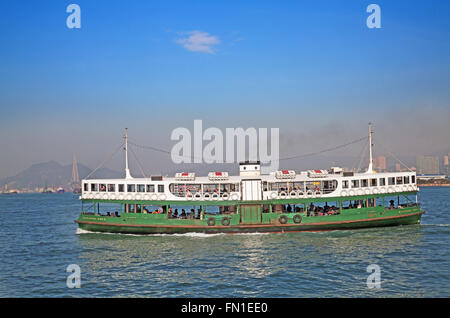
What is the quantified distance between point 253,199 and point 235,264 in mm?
10408

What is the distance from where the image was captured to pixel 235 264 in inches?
952

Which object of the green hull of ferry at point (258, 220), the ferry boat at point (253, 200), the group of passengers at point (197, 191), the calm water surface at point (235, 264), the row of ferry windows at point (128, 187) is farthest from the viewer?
the row of ferry windows at point (128, 187)

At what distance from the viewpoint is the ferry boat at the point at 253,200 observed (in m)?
33.6

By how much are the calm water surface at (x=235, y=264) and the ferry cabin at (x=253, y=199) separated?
105cm

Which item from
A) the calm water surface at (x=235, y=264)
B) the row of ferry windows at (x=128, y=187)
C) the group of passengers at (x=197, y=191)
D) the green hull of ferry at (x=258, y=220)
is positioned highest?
the row of ferry windows at (x=128, y=187)

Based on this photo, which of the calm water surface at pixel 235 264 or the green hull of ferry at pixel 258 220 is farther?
the green hull of ferry at pixel 258 220

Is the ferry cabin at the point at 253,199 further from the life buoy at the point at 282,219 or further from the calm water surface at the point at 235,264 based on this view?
the calm water surface at the point at 235,264

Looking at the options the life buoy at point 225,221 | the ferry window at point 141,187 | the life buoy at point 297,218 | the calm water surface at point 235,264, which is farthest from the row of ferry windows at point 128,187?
the life buoy at point 297,218

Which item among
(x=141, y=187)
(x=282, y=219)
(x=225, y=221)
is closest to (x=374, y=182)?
(x=282, y=219)

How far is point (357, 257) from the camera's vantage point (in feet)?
82.5

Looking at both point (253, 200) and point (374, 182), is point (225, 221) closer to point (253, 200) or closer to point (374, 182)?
point (253, 200)

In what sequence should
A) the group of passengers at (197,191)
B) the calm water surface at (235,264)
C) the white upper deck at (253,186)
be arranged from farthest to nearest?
1. the group of passengers at (197,191)
2. the white upper deck at (253,186)
3. the calm water surface at (235,264)
